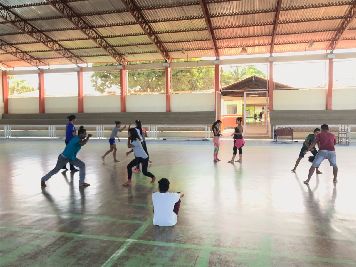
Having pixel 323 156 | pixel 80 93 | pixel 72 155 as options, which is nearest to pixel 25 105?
pixel 80 93

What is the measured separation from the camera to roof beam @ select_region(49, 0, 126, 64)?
18.8 metres

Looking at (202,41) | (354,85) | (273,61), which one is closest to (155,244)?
(202,41)

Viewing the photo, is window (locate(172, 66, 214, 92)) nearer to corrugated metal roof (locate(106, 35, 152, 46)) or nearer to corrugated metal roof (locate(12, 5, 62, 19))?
corrugated metal roof (locate(106, 35, 152, 46))

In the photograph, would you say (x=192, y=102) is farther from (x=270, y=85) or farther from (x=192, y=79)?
(x=270, y=85)

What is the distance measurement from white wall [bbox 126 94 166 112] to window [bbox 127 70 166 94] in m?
0.71

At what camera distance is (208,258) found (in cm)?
399

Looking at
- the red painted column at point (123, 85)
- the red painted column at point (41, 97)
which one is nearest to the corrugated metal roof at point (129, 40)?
the red painted column at point (123, 85)

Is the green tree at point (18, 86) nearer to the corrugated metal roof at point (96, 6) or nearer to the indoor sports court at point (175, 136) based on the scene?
the indoor sports court at point (175, 136)

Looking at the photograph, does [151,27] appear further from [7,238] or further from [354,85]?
[7,238]

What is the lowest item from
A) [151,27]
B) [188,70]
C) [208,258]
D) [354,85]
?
[208,258]

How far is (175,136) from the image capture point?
→ 26672 millimetres

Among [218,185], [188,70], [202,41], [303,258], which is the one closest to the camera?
[303,258]

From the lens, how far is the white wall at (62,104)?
29414mm

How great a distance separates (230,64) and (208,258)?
22.6 metres
